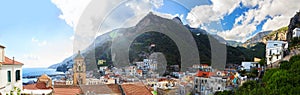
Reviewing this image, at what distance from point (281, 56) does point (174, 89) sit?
5626 mm

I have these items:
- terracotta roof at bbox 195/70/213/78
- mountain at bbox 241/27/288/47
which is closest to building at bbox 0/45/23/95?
terracotta roof at bbox 195/70/213/78

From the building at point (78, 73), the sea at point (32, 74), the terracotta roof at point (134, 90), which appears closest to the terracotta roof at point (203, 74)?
the terracotta roof at point (134, 90)

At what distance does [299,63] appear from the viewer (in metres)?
9.93

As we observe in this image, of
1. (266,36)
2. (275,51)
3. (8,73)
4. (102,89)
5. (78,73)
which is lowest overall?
(102,89)

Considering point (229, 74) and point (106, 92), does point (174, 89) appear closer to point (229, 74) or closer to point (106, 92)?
point (229, 74)

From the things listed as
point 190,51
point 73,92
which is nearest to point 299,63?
point 190,51

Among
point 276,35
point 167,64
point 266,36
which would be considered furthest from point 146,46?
point 276,35

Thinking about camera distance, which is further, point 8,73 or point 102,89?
point 102,89

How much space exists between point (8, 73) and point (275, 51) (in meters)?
13.8

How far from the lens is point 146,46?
12594 millimetres

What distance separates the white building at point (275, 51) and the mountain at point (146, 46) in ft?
6.74

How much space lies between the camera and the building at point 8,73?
487cm

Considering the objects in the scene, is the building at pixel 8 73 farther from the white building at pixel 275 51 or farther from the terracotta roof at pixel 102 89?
the white building at pixel 275 51

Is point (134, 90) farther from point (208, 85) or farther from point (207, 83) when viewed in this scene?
point (207, 83)
